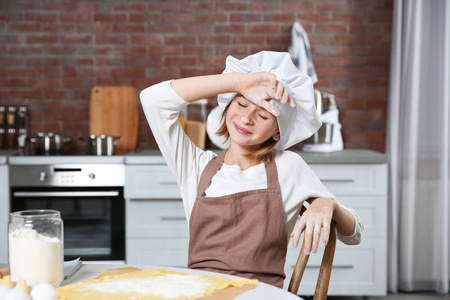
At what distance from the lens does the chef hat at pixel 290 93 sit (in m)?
1.59

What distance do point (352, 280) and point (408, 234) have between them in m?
0.47

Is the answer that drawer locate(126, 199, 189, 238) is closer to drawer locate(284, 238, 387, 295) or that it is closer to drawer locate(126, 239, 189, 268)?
drawer locate(126, 239, 189, 268)

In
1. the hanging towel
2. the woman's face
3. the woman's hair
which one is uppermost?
the hanging towel

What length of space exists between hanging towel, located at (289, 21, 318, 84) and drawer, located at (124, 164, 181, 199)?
105 cm

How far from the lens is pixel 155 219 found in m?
3.12

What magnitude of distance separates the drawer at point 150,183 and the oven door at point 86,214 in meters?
0.08

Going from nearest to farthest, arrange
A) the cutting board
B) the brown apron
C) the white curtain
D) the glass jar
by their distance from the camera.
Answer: the glass jar, the brown apron, the white curtain, the cutting board

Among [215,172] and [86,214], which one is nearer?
[215,172]

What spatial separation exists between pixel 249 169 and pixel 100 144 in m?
1.62

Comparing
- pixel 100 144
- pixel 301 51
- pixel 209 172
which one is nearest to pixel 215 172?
pixel 209 172

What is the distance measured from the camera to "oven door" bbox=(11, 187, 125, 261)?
10.1 feet

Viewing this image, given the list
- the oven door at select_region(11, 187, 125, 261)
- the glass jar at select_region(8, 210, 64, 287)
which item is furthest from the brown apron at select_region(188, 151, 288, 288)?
the oven door at select_region(11, 187, 125, 261)

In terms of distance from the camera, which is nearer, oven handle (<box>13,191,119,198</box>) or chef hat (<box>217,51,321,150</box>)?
chef hat (<box>217,51,321,150</box>)

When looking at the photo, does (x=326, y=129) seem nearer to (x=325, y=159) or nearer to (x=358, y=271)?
(x=325, y=159)
